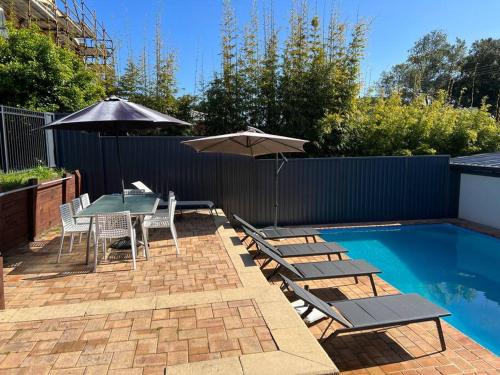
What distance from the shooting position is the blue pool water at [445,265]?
476 centimetres

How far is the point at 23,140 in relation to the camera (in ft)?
23.2

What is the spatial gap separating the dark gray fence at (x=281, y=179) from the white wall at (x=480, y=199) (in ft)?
1.05

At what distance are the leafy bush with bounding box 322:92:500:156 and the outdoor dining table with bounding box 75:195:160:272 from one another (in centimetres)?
605

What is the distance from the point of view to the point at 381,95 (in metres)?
11.0

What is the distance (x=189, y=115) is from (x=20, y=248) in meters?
6.02

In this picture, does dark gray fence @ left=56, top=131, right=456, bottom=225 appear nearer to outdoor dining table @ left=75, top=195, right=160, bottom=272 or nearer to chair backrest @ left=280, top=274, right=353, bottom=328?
outdoor dining table @ left=75, top=195, right=160, bottom=272

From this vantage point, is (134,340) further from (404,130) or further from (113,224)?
(404,130)

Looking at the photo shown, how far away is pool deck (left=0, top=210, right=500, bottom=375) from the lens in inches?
98.7

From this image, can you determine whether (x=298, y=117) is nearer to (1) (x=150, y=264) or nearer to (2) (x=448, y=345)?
(1) (x=150, y=264)

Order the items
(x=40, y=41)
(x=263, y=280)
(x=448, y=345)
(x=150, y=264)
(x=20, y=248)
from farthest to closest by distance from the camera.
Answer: (x=40, y=41) < (x=20, y=248) < (x=150, y=264) < (x=263, y=280) < (x=448, y=345)

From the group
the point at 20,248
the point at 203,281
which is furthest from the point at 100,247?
the point at 203,281

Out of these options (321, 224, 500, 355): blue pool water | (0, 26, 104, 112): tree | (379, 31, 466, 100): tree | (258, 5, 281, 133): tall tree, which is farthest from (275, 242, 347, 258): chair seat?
(379, 31, 466, 100): tree

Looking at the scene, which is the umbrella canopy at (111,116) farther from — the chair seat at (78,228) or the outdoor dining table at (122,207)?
the chair seat at (78,228)

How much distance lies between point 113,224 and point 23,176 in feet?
9.88
